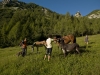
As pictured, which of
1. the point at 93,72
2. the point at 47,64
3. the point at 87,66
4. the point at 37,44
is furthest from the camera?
the point at 37,44

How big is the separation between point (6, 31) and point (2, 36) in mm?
7573

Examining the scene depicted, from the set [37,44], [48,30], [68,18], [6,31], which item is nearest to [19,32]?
[6,31]

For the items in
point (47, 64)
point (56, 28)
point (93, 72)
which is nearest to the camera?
point (93, 72)

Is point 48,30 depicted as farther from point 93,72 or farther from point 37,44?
point 93,72

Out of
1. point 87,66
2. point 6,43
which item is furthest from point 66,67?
point 6,43

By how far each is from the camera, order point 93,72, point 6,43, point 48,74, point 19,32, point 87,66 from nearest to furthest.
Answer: point 93,72, point 48,74, point 87,66, point 6,43, point 19,32

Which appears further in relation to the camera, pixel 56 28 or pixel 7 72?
pixel 56 28

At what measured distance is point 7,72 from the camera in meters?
13.3

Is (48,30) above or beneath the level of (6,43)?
above

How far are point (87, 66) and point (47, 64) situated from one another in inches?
142

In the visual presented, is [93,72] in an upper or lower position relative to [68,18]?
lower

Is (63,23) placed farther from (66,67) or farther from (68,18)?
(66,67)

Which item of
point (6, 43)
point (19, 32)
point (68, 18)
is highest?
point (68, 18)

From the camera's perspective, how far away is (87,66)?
12.7 meters
